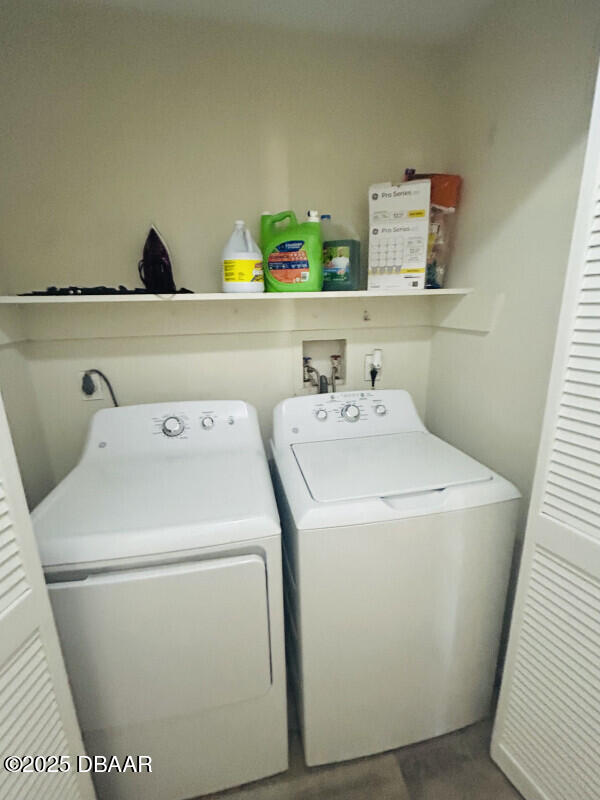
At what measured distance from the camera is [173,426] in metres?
1.44

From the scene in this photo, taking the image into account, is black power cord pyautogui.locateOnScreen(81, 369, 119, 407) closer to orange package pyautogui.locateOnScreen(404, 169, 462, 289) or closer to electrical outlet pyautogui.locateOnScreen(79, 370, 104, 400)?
electrical outlet pyautogui.locateOnScreen(79, 370, 104, 400)

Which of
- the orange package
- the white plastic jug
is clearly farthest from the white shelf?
the orange package

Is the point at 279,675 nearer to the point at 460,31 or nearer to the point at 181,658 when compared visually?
the point at 181,658

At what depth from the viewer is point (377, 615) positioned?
1.13 m

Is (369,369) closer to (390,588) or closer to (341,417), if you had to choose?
(341,417)

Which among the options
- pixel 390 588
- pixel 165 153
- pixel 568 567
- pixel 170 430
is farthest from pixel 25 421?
pixel 568 567

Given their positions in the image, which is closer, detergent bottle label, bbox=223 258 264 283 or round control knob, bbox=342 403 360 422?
detergent bottle label, bbox=223 258 264 283

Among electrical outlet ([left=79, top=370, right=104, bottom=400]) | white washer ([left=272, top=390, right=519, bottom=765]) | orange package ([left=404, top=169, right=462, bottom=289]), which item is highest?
orange package ([left=404, top=169, right=462, bottom=289])

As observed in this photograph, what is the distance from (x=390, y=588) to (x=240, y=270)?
1.21m

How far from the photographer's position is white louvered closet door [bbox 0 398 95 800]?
735 mm

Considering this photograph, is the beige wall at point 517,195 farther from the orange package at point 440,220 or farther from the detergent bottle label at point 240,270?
the detergent bottle label at point 240,270

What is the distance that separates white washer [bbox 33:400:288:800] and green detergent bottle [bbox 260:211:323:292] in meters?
0.75

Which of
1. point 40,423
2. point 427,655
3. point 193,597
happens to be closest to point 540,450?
point 427,655

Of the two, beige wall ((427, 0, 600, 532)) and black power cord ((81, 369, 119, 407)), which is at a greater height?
beige wall ((427, 0, 600, 532))
